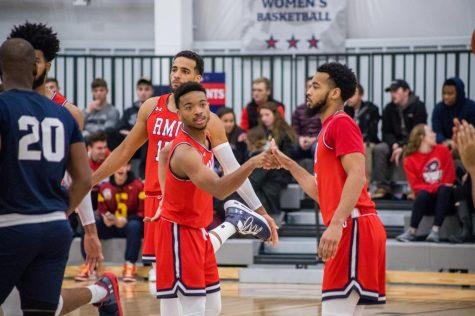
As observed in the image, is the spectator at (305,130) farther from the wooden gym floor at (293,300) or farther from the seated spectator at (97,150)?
the seated spectator at (97,150)

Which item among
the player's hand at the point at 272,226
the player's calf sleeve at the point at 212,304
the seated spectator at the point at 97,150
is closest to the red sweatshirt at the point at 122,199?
the seated spectator at the point at 97,150

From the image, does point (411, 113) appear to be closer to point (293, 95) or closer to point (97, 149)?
point (293, 95)

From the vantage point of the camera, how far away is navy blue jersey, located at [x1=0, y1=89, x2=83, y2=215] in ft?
16.1

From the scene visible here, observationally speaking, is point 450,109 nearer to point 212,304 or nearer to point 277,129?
point 277,129

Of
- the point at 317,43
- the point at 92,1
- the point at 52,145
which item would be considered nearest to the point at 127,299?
the point at 52,145

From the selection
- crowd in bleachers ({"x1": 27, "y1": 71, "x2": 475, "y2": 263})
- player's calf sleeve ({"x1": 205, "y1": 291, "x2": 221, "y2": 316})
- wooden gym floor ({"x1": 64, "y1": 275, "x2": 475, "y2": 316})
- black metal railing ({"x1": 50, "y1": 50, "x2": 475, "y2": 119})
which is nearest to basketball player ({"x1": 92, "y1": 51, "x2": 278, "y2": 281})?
player's calf sleeve ({"x1": 205, "y1": 291, "x2": 221, "y2": 316})

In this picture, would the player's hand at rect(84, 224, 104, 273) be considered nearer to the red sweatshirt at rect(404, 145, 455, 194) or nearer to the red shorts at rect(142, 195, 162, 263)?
the red shorts at rect(142, 195, 162, 263)

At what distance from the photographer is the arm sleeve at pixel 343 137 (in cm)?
580

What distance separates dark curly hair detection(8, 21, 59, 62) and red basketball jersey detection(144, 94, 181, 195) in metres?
1.03

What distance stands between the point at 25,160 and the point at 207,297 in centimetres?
191

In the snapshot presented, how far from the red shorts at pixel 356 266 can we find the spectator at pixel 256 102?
7.07 metres

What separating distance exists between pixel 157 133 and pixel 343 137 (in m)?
1.59

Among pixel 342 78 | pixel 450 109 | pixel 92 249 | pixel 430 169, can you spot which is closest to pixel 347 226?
pixel 342 78

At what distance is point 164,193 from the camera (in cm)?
640
